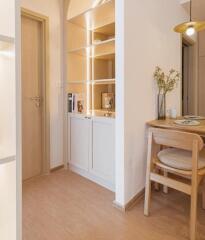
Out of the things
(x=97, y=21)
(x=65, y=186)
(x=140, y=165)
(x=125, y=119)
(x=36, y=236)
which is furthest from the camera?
(x=97, y=21)

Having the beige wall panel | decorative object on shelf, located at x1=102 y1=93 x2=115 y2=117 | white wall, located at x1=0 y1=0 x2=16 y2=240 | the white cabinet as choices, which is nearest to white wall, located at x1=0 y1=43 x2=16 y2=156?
white wall, located at x1=0 y1=0 x2=16 y2=240

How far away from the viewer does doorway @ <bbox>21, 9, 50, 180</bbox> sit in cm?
280

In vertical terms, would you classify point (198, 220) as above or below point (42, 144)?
below

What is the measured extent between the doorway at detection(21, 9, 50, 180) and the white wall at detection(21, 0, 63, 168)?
96 mm

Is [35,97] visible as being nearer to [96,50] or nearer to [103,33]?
[96,50]

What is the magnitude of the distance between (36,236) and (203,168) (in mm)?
1418

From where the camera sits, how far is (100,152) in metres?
2.69

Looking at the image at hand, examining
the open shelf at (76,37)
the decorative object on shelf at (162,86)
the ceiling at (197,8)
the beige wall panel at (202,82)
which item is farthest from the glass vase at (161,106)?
the beige wall panel at (202,82)

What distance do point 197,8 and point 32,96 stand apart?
2.83 metres

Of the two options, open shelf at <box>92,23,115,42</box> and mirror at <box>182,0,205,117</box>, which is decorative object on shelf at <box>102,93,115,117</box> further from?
mirror at <box>182,0,205,117</box>

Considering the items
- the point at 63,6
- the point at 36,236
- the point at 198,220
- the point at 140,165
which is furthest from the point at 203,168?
the point at 63,6

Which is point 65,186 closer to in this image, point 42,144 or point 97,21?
point 42,144

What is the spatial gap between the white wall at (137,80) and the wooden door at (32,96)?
4.25 feet

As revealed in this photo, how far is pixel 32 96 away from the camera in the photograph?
114 inches
